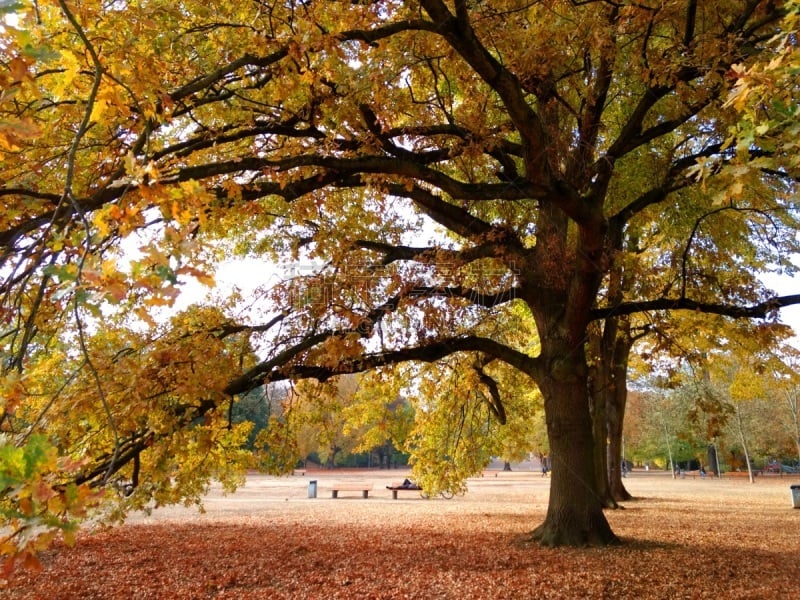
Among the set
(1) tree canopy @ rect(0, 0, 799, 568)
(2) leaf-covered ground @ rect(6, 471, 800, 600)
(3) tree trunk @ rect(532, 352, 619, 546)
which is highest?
(1) tree canopy @ rect(0, 0, 799, 568)

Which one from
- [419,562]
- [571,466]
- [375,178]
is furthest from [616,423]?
[375,178]

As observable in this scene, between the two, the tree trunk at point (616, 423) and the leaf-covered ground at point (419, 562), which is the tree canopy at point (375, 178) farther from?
the tree trunk at point (616, 423)

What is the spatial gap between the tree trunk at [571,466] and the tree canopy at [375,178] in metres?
0.03

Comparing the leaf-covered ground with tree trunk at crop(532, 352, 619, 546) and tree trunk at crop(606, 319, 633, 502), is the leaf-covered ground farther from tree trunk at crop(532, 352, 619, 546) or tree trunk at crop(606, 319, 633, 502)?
tree trunk at crop(606, 319, 633, 502)

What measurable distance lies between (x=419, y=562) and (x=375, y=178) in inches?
203

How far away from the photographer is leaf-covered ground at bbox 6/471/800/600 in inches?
252

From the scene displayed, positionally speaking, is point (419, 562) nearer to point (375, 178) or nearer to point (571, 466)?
point (571, 466)

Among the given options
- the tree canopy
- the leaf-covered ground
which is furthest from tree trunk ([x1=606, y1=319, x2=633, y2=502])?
the tree canopy

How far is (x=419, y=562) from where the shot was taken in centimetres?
788

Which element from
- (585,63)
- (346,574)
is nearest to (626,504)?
(346,574)

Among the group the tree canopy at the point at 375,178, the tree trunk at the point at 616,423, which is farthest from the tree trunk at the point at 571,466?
the tree trunk at the point at 616,423

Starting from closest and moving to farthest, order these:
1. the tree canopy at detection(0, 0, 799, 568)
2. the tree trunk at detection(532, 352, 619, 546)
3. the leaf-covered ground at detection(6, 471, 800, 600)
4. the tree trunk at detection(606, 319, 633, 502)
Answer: the tree canopy at detection(0, 0, 799, 568) < the leaf-covered ground at detection(6, 471, 800, 600) < the tree trunk at detection(532, 352, 619, 546) < the tree trunk at detection(606, 319, 633, 502)

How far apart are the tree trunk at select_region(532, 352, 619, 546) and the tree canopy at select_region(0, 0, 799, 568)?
0.11 feet

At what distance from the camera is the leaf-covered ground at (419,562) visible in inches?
252
